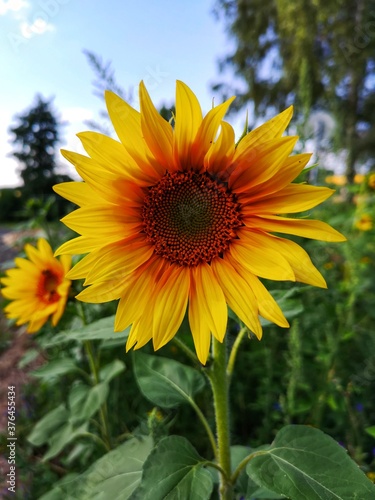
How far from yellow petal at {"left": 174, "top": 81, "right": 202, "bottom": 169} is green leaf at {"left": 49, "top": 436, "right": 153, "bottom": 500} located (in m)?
0.79

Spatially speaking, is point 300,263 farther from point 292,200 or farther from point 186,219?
point 186,219

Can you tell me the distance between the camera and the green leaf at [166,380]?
1.17m

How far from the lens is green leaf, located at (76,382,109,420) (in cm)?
145

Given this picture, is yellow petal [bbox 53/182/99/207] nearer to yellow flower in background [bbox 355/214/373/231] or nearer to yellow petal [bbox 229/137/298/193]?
yellow petal [bbox 229/137/298/193]

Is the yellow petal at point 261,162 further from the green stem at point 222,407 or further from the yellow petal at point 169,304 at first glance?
the green stem at point 222,407

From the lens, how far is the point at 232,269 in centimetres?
95

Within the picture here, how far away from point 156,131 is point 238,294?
0.39 metres

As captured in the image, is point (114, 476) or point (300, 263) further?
point (114, 476)

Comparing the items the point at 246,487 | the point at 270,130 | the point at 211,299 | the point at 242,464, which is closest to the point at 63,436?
the point at 246,487

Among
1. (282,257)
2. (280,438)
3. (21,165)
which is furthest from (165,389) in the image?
(21,165)

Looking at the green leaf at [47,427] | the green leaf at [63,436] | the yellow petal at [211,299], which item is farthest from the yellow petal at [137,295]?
the green leaf at [47,427]

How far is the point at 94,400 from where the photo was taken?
148cm

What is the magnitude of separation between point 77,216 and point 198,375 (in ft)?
2.09

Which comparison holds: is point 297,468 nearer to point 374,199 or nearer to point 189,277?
point 189,277
